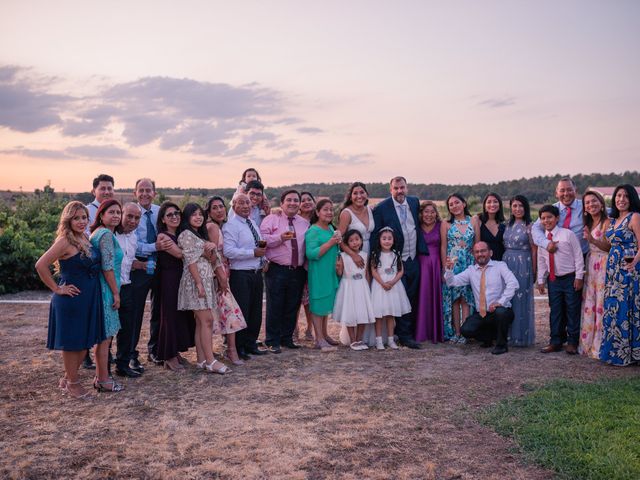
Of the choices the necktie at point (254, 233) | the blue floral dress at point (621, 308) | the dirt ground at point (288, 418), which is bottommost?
the dirt ground at point (288, 418)

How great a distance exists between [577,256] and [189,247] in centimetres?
433

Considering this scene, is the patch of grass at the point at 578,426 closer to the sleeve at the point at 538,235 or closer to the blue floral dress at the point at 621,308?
the blue floral dress at the point at 621,308

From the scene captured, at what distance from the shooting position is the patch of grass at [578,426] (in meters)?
3.96

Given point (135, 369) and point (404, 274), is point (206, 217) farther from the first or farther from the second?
point (404, 274)

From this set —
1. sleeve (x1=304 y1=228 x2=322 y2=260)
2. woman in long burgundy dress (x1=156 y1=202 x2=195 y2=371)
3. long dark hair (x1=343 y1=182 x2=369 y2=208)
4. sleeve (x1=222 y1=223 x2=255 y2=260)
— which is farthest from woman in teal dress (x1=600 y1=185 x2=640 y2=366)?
woman in long burgundy dress (x1=156 y1=202 x2=195 y2=371)

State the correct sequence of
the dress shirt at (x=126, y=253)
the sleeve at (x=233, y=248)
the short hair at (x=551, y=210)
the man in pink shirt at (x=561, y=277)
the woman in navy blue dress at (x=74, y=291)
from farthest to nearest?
1. the short hair at (x=551, y=210)
2. the man in pink shirt at (x=561, y=277)
3. the sleeve at (x=233, y=248)
4. the dress shirt at (x=126, y=253)
5. the woman in navy blue dress at (x=74, y=291)

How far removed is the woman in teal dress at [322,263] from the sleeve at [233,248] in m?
0.82

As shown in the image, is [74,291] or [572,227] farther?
[572,227]

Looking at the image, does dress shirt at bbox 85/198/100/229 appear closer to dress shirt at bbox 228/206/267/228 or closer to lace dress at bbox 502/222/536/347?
dress shirt at bbox 228/206/267/228

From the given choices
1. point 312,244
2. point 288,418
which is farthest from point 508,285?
point 288,418

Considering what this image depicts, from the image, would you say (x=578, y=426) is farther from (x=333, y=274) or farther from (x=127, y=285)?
(x=127, y=285)

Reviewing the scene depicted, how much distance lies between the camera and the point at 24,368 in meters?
6.54

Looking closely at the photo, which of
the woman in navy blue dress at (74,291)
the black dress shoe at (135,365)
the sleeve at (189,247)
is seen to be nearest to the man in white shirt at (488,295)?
the sleeve at (189,247)

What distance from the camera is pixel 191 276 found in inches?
245
